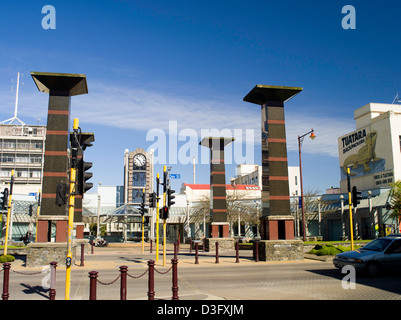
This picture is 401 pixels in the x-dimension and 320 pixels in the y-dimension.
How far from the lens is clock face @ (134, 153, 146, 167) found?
388 feet

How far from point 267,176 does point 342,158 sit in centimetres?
5611

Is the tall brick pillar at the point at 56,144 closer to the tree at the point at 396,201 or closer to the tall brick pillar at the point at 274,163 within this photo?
the tall brick pillar at the point at 274,163

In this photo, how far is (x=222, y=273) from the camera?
58.4 feet

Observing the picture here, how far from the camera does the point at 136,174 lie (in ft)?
385

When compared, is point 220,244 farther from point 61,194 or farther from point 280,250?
point 61,194

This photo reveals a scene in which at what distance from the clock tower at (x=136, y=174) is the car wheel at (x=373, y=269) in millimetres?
102509

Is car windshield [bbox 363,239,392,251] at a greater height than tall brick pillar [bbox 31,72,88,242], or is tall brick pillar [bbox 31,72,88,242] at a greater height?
tall brick pillar [bbox 31,72,88,242]

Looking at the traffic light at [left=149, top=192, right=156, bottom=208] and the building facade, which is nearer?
the traffic light at [left=149, top=192, right=156, bottom=208]

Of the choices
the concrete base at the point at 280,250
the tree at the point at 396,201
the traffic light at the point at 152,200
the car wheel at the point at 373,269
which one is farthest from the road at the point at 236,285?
the tree at the point at 396,201

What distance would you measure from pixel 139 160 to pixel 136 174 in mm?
4513

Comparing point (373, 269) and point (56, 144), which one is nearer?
point (373, 269)

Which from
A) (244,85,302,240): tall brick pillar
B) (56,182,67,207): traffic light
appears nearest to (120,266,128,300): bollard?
(56,182,67,207): traffic light

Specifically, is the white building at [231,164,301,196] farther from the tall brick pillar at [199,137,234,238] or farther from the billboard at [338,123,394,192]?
the tall brick pillar at [199,137,234,238]

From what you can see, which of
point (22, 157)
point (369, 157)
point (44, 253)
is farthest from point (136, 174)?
point (44, 253)
